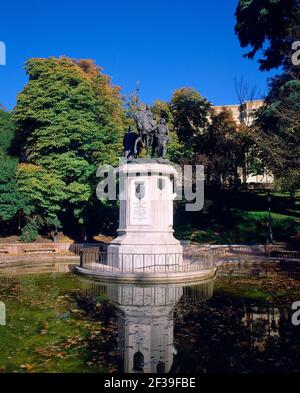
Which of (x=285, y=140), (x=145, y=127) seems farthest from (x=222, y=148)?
(x=145, y=127)

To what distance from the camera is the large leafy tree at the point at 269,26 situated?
1166 inches

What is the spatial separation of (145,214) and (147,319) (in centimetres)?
845

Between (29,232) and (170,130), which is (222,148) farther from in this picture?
(29,232)

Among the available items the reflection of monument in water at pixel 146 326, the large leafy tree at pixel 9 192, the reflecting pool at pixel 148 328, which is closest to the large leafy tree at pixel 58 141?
the large leafy tree at pixel 9 192

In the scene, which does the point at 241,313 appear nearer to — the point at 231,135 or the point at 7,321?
the point at 7,321

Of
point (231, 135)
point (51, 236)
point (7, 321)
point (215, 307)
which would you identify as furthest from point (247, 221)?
point (7, 321)

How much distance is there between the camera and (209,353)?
7.11 meters

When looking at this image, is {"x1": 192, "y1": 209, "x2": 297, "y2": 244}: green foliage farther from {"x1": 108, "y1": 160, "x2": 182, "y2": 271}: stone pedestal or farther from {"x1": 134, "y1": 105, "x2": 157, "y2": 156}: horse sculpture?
{"x1": 134, "y1": 105, "x2": 157, "y2": 156}: horse sculpture

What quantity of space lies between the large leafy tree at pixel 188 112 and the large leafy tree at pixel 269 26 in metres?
11.8

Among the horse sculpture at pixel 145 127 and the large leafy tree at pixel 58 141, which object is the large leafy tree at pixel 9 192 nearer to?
the large leafy tree at pixel 58 141

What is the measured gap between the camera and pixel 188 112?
45.0m

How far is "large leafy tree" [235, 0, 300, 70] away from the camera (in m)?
29.6

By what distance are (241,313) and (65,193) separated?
68.0 feet

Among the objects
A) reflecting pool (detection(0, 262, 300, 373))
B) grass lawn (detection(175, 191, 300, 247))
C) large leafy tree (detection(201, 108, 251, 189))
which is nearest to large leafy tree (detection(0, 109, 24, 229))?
reflecting pool (detection(0, 262, 300, 373))
